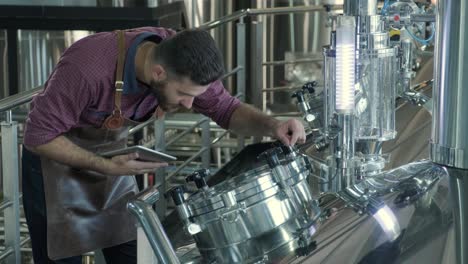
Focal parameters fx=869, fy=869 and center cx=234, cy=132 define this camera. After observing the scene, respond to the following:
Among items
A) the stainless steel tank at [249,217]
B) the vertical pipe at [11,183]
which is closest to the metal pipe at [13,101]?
the vertical pipe at [11,183]

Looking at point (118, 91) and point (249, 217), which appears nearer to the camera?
point (249, 217)

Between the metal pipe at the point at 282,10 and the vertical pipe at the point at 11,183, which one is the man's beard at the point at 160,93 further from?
the metal pipe at the point at 282,10

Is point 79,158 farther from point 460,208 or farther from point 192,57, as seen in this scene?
point 460,208

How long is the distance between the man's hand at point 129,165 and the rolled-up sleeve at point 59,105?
0.14m

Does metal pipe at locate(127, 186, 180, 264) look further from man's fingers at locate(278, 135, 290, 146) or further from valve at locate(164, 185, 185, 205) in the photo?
man's fingers at locate(278, 135, 290, 146)

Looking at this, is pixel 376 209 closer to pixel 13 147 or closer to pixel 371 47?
pixel 371 47

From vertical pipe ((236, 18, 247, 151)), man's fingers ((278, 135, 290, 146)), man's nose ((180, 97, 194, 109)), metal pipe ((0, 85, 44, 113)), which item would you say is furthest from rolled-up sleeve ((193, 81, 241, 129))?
vertical pipe ((236, 18, 247, 151))

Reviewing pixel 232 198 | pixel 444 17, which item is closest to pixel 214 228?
pixel 232 198

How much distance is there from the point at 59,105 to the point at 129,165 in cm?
22

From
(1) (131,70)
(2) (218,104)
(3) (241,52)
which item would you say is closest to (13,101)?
(1) (131,70)

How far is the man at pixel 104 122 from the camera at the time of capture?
1.98 m

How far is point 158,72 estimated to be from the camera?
78.4 inches

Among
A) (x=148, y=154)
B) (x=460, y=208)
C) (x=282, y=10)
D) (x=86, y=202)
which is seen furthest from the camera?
(x=282, y=10)

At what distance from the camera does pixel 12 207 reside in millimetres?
2381
